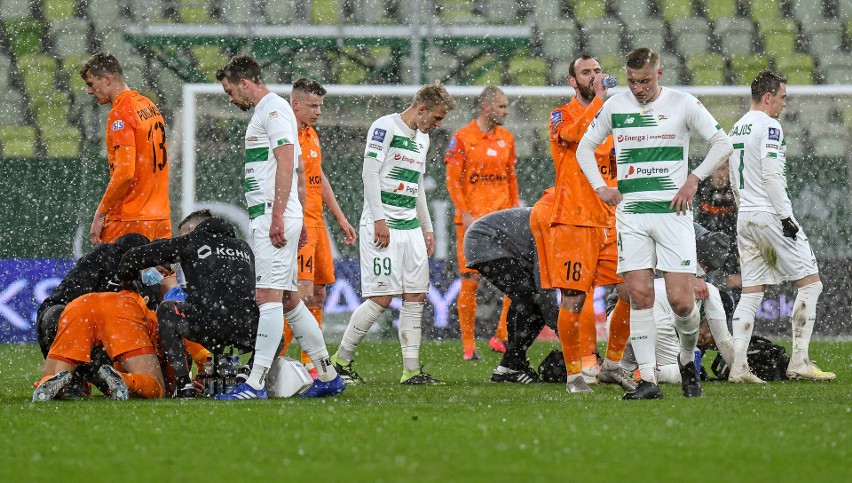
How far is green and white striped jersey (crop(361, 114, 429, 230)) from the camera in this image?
8.32 meters

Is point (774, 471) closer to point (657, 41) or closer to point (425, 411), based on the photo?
point (425, 411)

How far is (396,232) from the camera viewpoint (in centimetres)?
850

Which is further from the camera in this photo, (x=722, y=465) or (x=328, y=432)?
(x=328, y=432)

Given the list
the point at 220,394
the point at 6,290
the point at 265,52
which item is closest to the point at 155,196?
the point at 220,394

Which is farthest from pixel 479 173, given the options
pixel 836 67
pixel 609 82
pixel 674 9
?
pixel 836 67

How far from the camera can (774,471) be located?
13.0 ft

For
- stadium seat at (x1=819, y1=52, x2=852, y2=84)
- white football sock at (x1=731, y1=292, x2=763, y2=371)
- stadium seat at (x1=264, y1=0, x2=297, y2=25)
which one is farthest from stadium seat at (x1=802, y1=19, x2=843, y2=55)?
white football sock at (x1=731, y1=292, x2=763, y2=371)

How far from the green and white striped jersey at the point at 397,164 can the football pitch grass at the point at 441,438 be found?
1.64 meters

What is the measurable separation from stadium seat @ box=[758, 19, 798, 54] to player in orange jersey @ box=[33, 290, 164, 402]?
13.4m

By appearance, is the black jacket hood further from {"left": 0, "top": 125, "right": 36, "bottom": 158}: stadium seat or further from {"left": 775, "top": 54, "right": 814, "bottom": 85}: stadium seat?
{"left": 775, "top": 54, "right": 814, "bottom": 85}: stadium seat

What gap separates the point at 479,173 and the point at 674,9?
8.50 meters

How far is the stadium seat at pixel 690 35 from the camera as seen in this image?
17891mm

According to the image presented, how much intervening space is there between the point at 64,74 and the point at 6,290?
5490mm

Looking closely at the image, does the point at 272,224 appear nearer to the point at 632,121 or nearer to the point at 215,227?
the point at 215,227
